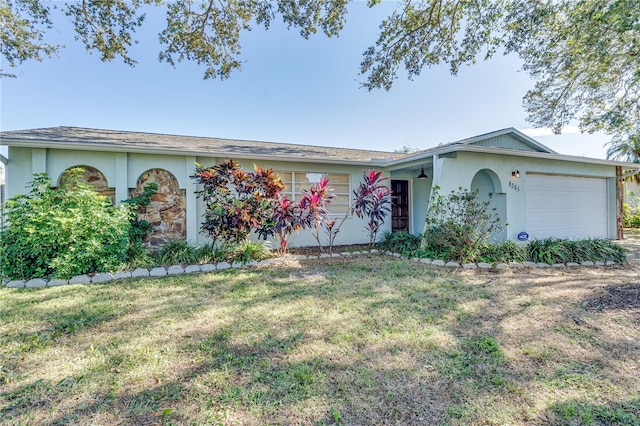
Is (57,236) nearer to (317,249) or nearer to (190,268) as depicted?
(190,268)

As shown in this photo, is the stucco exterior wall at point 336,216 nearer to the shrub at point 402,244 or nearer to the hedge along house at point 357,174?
the hedge along house at point 357,174

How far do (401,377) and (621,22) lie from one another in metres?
7.50

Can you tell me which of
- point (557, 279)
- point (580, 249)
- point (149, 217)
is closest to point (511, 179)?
point (580, 249)

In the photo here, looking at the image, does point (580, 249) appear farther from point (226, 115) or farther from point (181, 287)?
point (226, 115)

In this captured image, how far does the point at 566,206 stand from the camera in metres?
9.64

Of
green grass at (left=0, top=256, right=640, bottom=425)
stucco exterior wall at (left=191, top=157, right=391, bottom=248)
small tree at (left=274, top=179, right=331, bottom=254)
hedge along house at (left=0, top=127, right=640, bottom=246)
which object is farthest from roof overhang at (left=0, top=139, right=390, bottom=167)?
green grass at (left=0, top=256, right=640, bottom=425)

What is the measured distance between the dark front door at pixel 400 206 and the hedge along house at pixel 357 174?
0.04 metres

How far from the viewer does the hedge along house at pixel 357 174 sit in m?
6.66

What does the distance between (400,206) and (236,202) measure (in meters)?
6.78

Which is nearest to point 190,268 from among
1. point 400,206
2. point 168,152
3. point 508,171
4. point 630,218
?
point 168,152

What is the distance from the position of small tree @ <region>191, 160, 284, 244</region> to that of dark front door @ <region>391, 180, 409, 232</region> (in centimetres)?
560

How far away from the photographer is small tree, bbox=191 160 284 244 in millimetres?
6535

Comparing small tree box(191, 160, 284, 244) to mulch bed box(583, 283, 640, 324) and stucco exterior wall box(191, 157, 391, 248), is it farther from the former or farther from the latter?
mulch bed box(583, 283, 640, 324)

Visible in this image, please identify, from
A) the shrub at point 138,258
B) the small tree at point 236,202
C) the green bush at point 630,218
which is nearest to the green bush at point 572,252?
the small tree at point 236,202
